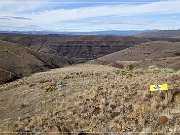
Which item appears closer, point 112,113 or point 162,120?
point 162,120

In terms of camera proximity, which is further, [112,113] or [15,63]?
[15,63]

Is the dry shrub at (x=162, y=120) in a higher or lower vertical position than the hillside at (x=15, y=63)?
higher

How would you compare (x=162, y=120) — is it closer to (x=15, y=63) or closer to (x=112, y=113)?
(x=112, y=113)

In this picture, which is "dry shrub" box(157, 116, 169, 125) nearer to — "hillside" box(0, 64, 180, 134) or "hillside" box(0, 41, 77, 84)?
"hillside" box(0, 64, 180, 134)

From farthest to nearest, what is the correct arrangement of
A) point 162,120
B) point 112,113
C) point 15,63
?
point 15,63
point 112,113
point 162,120

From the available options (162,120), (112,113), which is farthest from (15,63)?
(162,120)

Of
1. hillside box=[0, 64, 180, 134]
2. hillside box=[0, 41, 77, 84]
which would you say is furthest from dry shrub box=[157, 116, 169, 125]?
hillside box=[0, 41, 77, 84]

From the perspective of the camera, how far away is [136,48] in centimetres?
12475

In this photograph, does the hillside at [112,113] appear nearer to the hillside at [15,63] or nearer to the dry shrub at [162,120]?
the dry shrub at [162,120]

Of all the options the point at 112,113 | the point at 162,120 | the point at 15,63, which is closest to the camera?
the point at 162,120

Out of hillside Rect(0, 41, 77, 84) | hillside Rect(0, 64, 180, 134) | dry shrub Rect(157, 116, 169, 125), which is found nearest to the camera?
dry shrub Rect(157, 116, 169, 125)

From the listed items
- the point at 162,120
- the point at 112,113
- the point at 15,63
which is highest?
the point at 162,120

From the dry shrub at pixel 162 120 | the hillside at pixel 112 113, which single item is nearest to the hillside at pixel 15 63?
the hillside at pixel 112 113

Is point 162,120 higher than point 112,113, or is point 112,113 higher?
point 162,120
